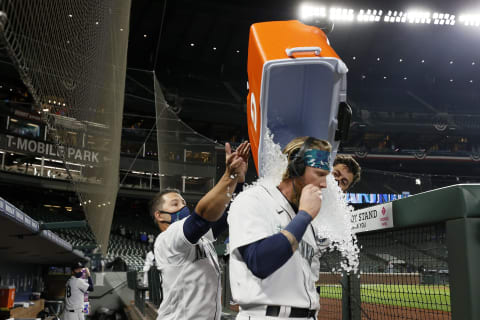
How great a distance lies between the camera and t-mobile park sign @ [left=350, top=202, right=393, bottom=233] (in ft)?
6.05

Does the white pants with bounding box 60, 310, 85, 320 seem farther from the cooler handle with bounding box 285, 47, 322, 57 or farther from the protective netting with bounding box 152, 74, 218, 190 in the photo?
the cooler handle with bounding box 285, 47, 322, 57

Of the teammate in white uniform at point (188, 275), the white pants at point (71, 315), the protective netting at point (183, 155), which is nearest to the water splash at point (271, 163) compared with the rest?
the teammate in white uniform at point (188, 275)

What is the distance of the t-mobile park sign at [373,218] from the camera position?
1.84 metres

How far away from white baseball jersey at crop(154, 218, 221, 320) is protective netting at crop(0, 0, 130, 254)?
97 cm

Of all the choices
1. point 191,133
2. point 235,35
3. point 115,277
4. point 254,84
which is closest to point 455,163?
point 235,35

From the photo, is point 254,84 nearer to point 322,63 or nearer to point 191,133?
point 322,63

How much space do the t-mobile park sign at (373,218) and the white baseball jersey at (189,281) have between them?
0.76 metres

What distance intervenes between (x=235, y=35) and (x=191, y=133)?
1640 cm

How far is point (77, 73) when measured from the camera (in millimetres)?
3311

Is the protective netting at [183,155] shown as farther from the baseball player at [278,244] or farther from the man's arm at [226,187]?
the baseball player at [278,244]

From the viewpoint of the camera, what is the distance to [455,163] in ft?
96.4

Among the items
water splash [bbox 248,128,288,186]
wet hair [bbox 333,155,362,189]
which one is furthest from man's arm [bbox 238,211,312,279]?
wet hair [bbox 333,155,362,189]

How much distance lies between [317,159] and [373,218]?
2.95 ft

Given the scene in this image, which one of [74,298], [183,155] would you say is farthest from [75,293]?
[183,155]
